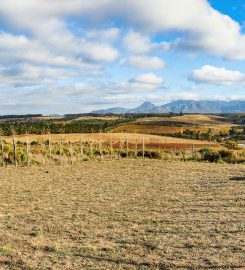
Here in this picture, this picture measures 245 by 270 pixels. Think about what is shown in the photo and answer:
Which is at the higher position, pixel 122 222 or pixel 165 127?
pixel 122 222

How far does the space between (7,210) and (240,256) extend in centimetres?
918

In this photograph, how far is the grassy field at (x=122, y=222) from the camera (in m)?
9.09

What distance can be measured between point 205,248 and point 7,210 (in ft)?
27.0

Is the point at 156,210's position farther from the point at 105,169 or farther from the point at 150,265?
the point at 105,169

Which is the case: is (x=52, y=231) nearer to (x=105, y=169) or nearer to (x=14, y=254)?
(x=14, y=254)

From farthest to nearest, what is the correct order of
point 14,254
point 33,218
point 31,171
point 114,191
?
1. point 31,171
2. point 114,191
3. point 33,218
4. point 14,254

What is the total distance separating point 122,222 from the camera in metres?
12.8

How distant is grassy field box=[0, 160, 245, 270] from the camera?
29.8ft

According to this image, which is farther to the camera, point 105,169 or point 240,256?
point 105,169

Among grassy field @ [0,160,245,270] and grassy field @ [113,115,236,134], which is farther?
grassy field @ [113,115,236,134]

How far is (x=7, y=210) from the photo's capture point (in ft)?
49.6

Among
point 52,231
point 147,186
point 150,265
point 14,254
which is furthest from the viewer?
point 147,186

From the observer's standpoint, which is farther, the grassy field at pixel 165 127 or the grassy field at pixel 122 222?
the grassy field at pixel 165 127

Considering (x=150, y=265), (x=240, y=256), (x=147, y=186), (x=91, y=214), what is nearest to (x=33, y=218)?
(x=91, y=214)
